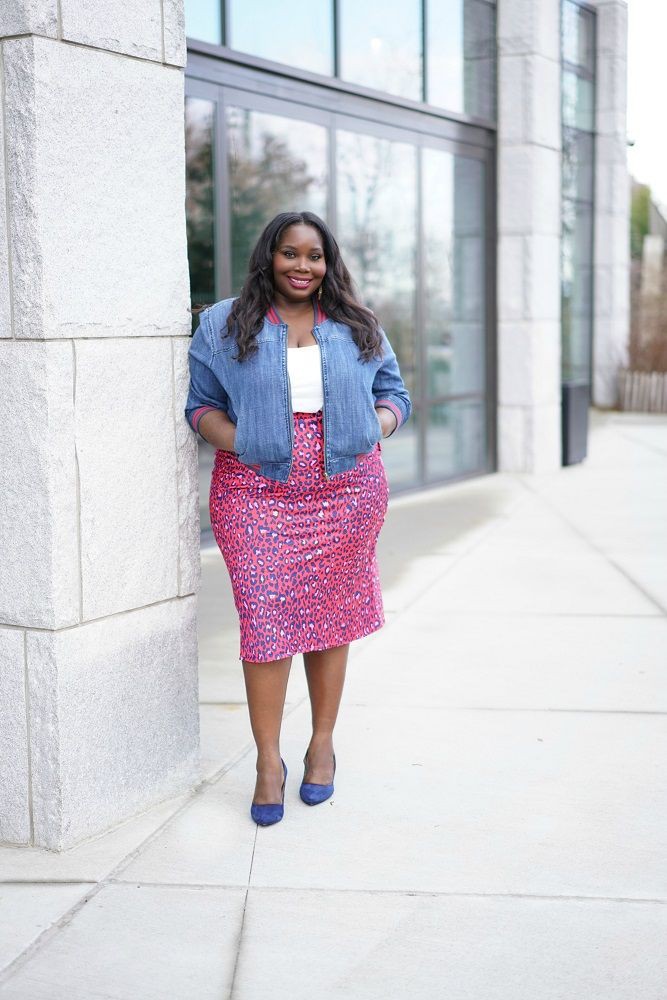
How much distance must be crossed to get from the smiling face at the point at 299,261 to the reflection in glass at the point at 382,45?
6349mm

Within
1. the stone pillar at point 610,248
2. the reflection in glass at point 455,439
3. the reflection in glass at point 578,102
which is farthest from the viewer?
the stone pillar at point 610,248

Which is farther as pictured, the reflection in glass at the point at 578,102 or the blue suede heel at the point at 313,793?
the reflection in glass at the point at 578,102

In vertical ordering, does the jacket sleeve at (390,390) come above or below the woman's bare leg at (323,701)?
above

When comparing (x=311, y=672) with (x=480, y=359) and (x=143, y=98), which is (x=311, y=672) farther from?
(x=480, y=359)

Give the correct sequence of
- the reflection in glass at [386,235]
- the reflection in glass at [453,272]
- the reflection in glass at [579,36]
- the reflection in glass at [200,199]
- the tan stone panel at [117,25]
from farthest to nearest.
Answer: the reflection in glass at [579,36] → the reflection in glass at [453,272] → the reflection in glass at [386,235] → the reflection in glass at [200,199] → the tan stone panel at [117,25]

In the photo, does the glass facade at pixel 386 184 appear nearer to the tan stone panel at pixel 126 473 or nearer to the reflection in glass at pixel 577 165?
the tan stone panel at pixel 126 473

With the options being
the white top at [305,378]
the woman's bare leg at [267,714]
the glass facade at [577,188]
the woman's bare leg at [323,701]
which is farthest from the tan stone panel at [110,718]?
the glass facade at [577,188]

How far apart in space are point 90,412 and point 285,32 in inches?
240

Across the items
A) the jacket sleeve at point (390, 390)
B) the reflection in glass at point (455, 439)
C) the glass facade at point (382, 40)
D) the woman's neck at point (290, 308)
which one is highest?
the glass facade at point (382, 40)

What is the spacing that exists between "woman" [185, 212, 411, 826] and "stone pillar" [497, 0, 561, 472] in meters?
8.06

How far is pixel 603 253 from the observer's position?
774 inches

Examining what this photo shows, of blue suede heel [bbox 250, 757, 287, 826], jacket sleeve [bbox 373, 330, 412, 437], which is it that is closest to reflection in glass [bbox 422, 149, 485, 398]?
jacket sleeve [bbox 373, 330, 412, 437]

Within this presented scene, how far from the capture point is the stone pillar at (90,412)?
10.8 ft

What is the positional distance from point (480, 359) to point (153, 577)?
8491mm
